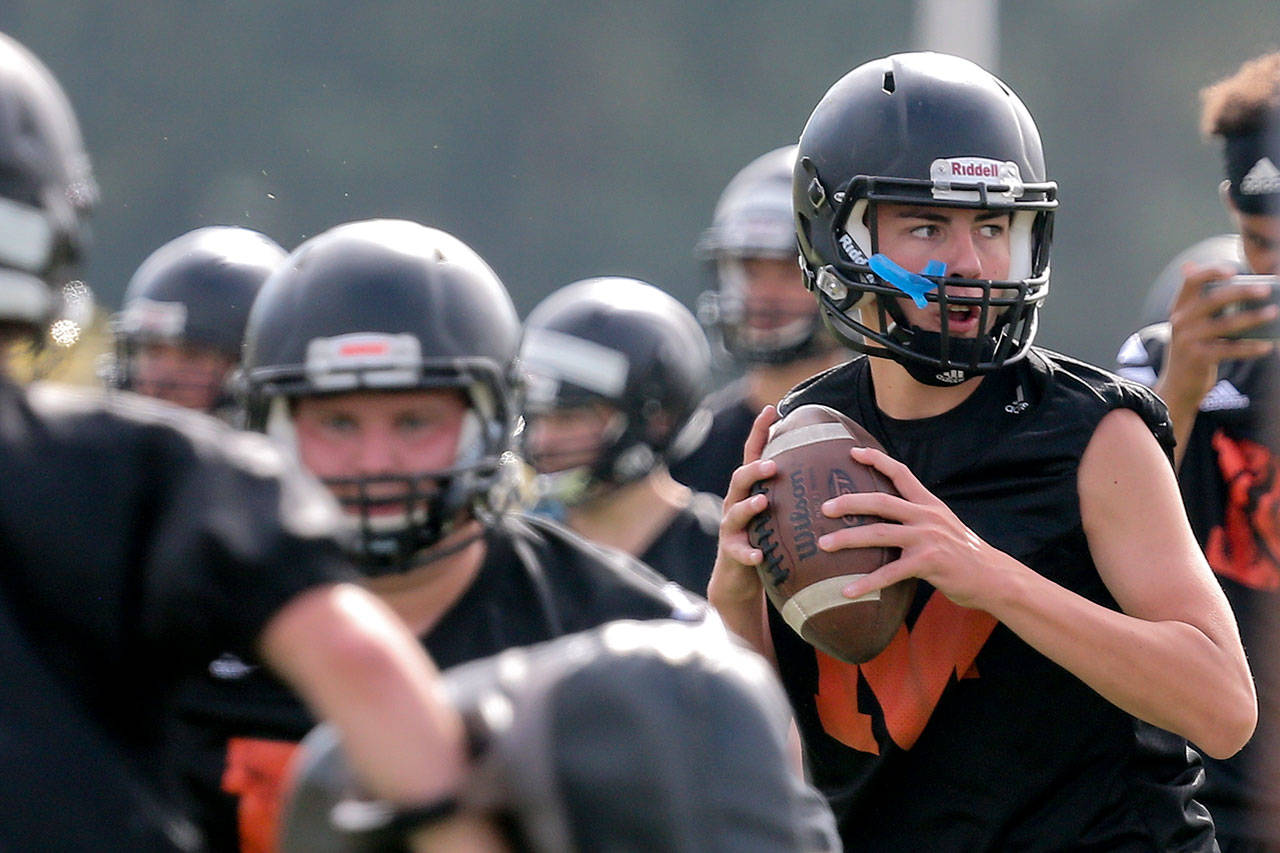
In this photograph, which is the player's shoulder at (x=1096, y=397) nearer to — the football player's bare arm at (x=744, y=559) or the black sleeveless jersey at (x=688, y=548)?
the football player's bare arm at (x=744, y=559)

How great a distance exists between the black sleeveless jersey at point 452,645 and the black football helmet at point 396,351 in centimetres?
12

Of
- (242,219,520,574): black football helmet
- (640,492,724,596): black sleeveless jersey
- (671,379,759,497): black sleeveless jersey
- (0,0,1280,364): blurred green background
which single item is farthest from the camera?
(0,0,1280,364): blurred green background

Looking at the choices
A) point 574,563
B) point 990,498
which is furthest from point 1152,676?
point 574,563

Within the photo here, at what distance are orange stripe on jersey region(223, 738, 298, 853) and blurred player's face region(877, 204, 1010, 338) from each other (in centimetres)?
123

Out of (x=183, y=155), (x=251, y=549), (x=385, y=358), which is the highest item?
(x=251, y=549)

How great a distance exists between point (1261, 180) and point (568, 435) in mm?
2620

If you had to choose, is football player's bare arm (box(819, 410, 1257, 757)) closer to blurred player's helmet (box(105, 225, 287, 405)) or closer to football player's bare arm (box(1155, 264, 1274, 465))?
football player's bare arm (box(1155, 264, 1274, 465))

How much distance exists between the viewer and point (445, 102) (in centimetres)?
2484

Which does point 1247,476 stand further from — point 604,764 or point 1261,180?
point 604,764

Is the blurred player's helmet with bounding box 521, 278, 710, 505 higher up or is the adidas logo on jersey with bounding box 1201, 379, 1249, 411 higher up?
the adidas logo on jersey with bounding box 1201, 379, 1249, 411

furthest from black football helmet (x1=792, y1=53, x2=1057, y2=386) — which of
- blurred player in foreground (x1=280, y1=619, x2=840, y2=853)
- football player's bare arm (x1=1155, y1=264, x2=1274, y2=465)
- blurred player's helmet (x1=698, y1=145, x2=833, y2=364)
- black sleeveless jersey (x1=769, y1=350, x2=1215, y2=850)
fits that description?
blurred player's helmet (x1=698, y1=145, x2=833, y2=364)

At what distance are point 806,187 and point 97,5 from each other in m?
22.4

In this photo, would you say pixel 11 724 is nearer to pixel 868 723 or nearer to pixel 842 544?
pixel 842 544

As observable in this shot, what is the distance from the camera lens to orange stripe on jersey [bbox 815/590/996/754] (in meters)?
3.25
